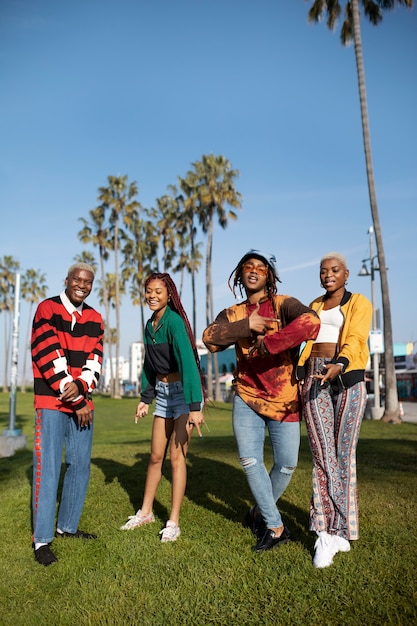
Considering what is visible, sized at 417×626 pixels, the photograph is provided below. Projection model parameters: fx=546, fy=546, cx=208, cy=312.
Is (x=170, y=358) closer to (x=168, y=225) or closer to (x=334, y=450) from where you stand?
(x=334, y=450)

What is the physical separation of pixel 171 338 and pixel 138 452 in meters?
5.43

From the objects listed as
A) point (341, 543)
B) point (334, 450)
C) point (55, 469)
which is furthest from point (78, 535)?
point (334, 450)

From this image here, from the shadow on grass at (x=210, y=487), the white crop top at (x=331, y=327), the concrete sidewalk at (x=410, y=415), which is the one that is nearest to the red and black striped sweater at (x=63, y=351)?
the shadow on grass at (x=210, y=487)

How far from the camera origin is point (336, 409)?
4.02 metres

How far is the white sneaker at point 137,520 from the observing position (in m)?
4.89

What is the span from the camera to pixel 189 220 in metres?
43.3

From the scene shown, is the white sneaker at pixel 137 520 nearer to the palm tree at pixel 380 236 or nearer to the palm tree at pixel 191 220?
the palm tree at pixel 380 236

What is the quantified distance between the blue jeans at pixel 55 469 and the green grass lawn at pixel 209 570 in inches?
9.9

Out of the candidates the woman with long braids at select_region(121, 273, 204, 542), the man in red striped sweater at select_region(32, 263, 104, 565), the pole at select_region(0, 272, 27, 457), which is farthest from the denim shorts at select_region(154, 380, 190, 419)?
the pole at select_region(0, 272, 27, 457)

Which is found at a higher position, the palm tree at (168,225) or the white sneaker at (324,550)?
the palm tree at (168,225)

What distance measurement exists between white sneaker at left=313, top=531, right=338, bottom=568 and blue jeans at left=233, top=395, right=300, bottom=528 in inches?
16.8

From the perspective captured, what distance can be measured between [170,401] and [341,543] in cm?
184

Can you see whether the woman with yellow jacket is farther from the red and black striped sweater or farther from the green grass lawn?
the red and black striped sweater

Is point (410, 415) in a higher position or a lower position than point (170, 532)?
lower
